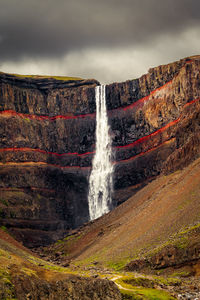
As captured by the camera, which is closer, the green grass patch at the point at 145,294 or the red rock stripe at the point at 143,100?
the green grass patch at the point at 145,294

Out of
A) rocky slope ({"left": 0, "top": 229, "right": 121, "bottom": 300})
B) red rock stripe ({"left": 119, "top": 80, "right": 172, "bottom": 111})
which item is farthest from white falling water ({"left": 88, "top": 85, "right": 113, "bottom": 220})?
rocky slope ({"left": 0, "top": 229, "right": 121, "bottom": 300})

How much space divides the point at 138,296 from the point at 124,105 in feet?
335

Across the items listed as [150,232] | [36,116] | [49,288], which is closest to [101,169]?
[36,116]

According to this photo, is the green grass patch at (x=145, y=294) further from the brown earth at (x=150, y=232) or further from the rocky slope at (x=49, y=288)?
the brown earth at (x=150, y=232)

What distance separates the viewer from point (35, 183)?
13712 cm

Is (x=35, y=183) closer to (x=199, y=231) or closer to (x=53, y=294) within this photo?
(x=199, y=231)

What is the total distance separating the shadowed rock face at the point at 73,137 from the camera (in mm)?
120438

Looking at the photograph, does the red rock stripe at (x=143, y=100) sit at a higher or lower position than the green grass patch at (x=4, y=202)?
higher

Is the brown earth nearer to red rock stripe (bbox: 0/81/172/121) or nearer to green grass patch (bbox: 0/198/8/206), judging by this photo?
green grass patch (bbox: 0/198/8/206)

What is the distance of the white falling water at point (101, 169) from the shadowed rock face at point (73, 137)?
2015 millimetres

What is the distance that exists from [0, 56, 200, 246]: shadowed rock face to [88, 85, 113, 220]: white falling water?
2.02 m

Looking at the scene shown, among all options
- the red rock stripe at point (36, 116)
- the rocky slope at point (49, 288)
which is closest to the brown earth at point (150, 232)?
the rocky slope at point (49, 288)

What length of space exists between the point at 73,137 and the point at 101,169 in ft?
51.8

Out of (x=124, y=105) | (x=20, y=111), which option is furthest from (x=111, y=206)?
(x=20, y=111)
